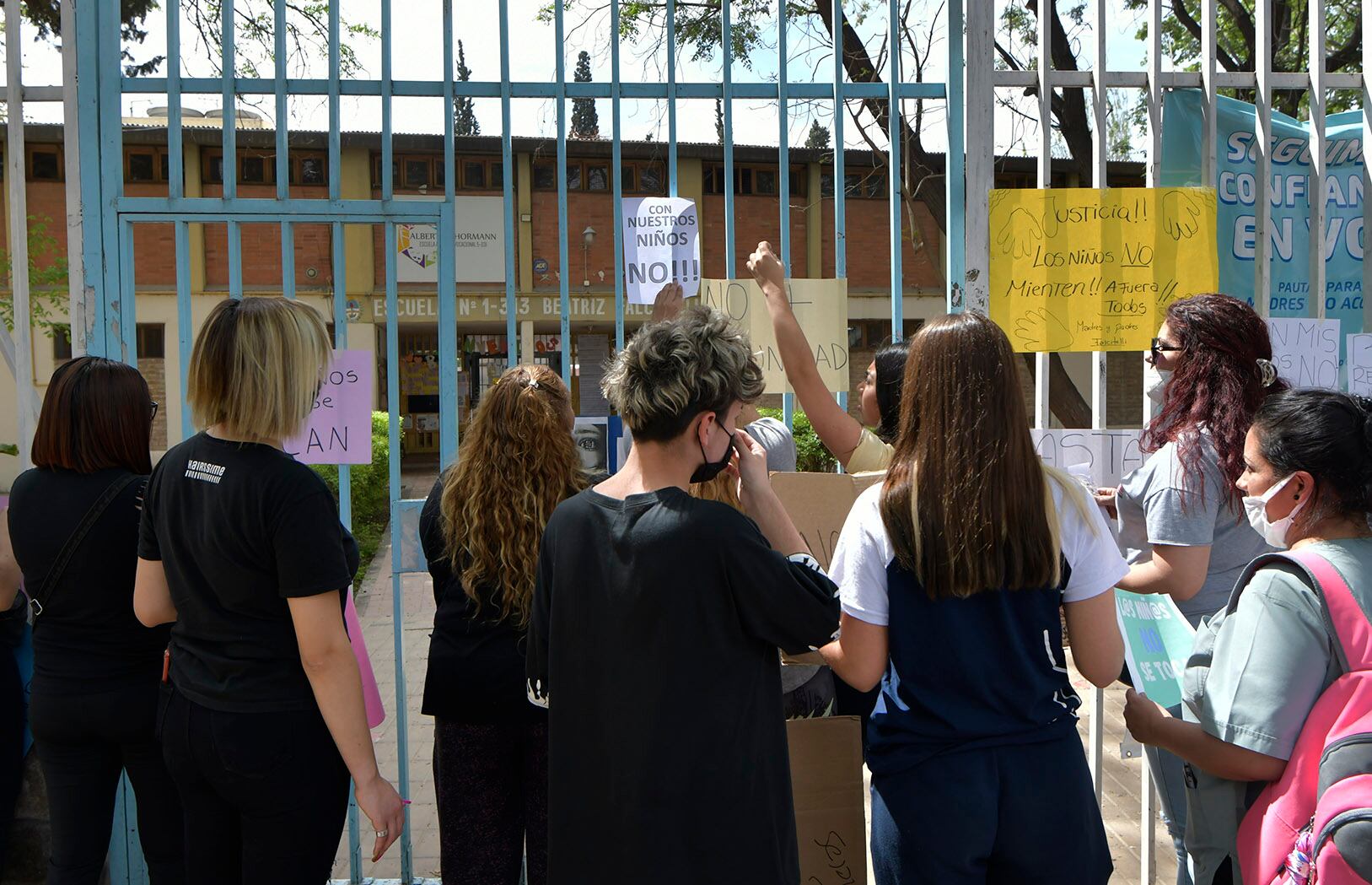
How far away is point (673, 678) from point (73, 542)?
169 centimetres

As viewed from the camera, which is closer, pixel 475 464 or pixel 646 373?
pixel 646 373

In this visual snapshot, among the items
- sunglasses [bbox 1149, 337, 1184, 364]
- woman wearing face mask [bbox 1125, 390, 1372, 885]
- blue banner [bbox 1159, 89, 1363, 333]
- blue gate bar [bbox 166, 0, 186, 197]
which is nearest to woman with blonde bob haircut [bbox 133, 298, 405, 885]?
blue gate bar [bbox 166, 0, 186, 197]

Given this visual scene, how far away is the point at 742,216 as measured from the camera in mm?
18625

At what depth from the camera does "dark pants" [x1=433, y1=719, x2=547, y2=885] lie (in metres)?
2.63

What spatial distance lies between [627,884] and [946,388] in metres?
1.13

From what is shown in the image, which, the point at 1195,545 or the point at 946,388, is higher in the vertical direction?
the point at 946,388

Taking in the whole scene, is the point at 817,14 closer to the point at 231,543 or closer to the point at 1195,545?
the point at 1195,545

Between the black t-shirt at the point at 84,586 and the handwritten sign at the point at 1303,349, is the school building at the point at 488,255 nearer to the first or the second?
the handwritten sign at the point at 1303,349

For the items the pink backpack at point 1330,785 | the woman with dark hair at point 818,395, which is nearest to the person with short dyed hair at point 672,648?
the pink backpack at point 1330,785

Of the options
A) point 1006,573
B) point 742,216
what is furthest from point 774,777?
point 742,216

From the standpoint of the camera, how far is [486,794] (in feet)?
8.67

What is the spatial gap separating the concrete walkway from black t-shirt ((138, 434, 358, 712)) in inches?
40.2

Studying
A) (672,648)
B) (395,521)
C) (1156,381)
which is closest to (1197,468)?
(1156,381)

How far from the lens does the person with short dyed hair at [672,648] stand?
6.10 feet
